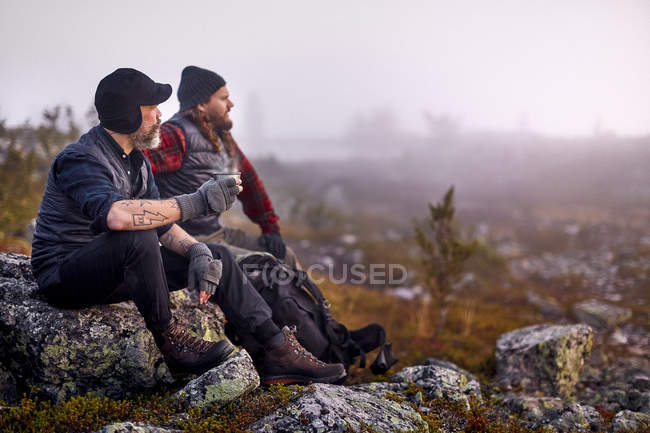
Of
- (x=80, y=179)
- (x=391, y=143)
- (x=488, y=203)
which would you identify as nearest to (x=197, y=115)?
(x=80, y=179)

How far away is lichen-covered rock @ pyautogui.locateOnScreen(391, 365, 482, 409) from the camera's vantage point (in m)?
4.00

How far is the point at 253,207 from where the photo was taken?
5551 mm

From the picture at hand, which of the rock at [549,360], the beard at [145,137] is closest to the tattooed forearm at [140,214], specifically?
the beard at [145,137]

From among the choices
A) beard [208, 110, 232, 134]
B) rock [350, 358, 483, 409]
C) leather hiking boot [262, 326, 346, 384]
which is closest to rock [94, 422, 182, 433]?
leather hiking boot [262, 326, 346, 384]

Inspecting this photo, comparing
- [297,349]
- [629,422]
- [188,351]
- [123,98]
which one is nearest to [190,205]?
[123,98]

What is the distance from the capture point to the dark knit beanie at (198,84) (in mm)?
4832

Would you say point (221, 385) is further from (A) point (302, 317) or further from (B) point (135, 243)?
(B) point (135, 243)

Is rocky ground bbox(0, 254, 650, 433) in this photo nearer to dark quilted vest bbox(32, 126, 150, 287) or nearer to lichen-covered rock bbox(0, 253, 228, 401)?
lichen-covered rock bbox(0, 253, 228, 401)

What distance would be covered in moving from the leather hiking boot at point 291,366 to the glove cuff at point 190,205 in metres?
1.46

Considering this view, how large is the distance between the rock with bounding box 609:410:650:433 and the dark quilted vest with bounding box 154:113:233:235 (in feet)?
16.8

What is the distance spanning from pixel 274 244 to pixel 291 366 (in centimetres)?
202

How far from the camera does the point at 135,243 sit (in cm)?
285

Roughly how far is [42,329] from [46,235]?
795 mm

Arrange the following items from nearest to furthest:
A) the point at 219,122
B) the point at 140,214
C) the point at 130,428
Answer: the point at 130,428 → the point at 140,214 → the point at 219,122
